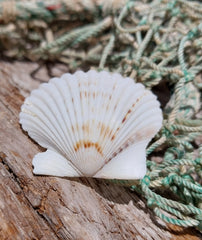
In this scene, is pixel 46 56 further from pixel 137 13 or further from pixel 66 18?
pixel 137 13

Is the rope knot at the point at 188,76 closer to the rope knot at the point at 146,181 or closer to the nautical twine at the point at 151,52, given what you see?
the nautical twine at the point at 151,52

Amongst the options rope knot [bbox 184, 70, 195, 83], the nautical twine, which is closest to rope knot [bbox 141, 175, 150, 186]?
the nautical twine

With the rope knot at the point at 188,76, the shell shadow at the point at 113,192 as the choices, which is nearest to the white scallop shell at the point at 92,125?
the shell shadow at the point at 113,192

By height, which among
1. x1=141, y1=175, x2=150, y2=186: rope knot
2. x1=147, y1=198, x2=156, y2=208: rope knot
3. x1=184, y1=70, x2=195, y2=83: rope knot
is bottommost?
x1=147, y1=198, x2=156, y2=208: rope knot

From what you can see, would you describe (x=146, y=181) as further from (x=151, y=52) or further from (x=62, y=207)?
(x=151, y=52)

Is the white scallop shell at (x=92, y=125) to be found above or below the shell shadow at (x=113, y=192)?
above

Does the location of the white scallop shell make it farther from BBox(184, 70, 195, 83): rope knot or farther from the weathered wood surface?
BBox(184, 70, 195, 83): rope knot
